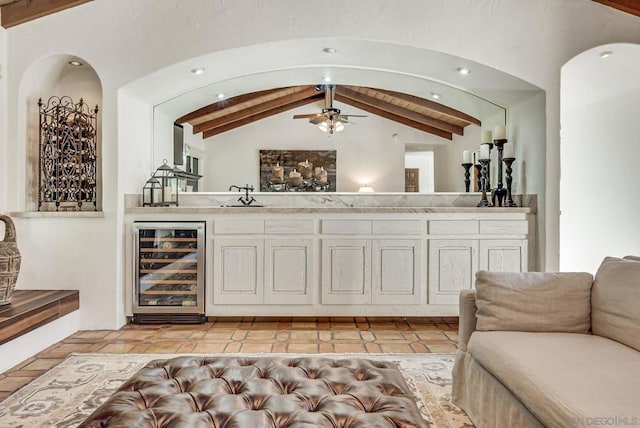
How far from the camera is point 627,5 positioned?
128 inches

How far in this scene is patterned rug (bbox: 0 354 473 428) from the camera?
1.95 m

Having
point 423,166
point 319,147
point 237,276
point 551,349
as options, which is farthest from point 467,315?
point 319,147

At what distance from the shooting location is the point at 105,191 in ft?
11.2

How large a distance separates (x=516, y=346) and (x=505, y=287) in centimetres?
31

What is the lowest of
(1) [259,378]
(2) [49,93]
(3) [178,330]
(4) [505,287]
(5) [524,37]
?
(3) [178,330]

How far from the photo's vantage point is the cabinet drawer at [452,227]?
11.7ft

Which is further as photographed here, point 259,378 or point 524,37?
point 524,37

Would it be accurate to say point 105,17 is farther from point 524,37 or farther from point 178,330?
point 524,37

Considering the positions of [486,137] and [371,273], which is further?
[486,137]

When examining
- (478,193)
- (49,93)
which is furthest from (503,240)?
(49,93)

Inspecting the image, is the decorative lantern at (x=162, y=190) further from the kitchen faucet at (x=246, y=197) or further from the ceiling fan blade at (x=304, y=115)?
the ceiling fan blade at (x=304, y=115)

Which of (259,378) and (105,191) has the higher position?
(105,191)

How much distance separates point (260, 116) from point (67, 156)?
1.80 m

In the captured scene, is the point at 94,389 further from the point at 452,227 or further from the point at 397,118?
the point at 397,118
